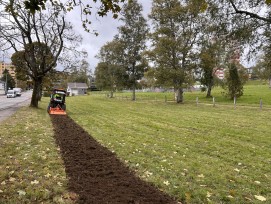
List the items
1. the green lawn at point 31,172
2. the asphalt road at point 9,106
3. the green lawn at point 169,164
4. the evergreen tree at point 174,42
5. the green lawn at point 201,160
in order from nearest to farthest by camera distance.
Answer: the green lawn at point 31,172, the green lawn at point 169,164, the green lawn at point 201,160, the asphalt road at point 9,106, the evergreen tree at point 174,42

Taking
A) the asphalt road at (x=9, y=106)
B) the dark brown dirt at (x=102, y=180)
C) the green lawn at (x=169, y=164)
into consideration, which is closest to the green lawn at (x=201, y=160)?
the green lawn at (x=169, y=164)

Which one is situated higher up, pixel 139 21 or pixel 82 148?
pixel 139 21

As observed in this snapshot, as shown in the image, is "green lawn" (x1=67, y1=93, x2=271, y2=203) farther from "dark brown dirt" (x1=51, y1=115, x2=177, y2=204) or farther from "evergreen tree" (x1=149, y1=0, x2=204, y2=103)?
"evergreen tree" (x1=149, y1=0, x2=204, y2=103)

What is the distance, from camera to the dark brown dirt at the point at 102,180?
5137mm

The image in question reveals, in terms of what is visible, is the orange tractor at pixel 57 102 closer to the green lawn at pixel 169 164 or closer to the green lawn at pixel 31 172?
the green lawn at pixel 169 164

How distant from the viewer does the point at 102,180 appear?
6.08 metres

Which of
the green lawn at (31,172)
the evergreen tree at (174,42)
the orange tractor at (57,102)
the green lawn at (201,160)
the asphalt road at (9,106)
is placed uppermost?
the evergreen tree at (174,42)

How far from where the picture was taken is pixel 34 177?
20.2 feet

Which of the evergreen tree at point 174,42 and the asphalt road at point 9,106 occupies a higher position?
the evergreen tree at point 174,42

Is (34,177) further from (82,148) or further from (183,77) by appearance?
(183,77)

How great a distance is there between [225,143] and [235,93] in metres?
29.5

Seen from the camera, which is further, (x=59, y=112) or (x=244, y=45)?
(x=59, y=112)

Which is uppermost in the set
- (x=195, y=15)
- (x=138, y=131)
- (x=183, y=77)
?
(x=195, y=15)

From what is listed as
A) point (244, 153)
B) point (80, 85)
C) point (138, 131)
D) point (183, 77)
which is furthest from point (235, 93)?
point (80, 85)
